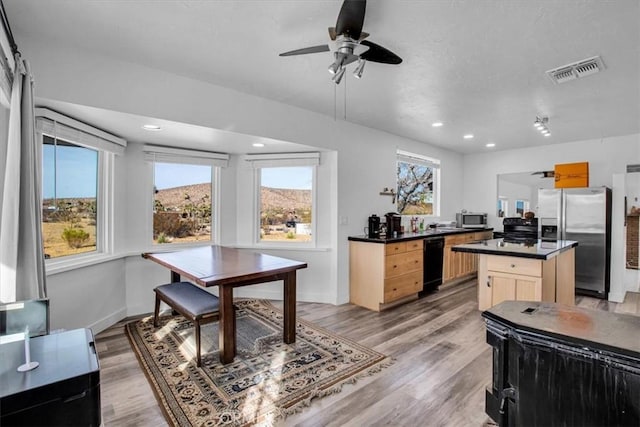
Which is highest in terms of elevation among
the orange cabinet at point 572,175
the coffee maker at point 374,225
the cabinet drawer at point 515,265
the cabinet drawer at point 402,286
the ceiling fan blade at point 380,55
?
the ceiling fan blade at point 380,55

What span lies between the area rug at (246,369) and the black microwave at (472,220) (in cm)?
417

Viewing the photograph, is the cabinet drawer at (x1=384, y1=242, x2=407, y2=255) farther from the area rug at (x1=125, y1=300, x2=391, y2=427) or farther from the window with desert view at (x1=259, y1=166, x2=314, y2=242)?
the area rug at (x1=125, y1=300, x2=391, y2=427)

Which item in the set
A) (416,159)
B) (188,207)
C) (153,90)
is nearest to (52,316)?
(188,207)

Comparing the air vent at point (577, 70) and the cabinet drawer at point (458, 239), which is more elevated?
the air vent at point (577, 70)

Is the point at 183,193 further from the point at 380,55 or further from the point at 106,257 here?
the point at 380,55

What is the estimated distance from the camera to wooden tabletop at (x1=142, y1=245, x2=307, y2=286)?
2375 millimetres

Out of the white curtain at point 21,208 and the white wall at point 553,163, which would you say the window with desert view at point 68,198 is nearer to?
the white curtain at point 21,208

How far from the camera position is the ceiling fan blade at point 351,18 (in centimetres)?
148

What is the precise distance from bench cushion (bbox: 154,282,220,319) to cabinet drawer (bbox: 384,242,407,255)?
211 centimetres

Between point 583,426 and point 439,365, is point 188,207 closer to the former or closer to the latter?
point 439,365

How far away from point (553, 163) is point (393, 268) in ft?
12.4

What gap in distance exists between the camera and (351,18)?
5.06 ft

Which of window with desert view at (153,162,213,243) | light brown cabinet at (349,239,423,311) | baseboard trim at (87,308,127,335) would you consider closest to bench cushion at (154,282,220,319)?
baseboard trim at (87,308,127,335)

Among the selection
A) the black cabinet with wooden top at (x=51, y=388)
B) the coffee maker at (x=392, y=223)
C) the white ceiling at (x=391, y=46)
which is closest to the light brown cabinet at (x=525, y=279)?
the coffee maker at (x=392, y=223)
